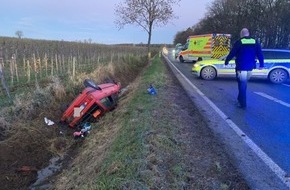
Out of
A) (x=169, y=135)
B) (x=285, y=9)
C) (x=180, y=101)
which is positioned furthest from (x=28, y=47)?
(x=169, y=135)

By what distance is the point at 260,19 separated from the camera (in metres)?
37.4

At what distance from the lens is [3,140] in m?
8.10

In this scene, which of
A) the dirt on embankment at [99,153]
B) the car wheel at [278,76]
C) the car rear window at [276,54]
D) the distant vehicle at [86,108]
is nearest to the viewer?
the dirt on embankment at [99,153]

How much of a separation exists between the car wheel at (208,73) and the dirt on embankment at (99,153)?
721cm

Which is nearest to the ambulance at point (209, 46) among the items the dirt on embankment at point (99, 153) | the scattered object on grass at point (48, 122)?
the dirt on embankment at point (99, 153)

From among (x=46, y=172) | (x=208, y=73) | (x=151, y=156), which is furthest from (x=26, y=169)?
(x=208, y=73)

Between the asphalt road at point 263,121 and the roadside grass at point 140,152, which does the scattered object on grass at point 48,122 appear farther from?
the asphalt road at point 263,121

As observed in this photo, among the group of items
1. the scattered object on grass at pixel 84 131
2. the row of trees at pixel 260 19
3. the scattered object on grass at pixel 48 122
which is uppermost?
the row of trees at pixel 260 19

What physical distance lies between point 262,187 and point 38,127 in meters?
6.01

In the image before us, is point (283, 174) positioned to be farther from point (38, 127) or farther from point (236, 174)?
point (38, 127)

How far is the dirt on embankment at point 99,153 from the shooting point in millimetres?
4672

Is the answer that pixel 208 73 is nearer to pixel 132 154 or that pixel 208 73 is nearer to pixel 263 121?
pixel 263 121

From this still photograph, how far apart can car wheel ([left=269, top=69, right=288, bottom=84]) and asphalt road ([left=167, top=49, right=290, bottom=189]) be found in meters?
3.15

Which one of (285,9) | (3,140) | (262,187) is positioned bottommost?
(3,140)
